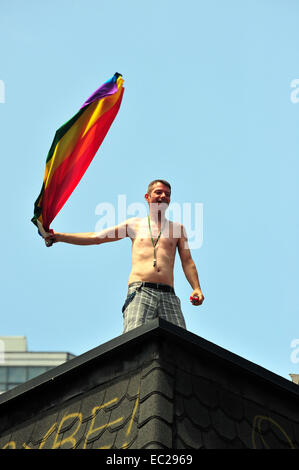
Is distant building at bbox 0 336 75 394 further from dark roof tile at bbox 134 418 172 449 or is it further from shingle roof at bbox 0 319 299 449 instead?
dark roof tile at bbox 134 418 172 449

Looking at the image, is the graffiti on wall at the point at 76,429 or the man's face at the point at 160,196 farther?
the man's face at the point at 160,196

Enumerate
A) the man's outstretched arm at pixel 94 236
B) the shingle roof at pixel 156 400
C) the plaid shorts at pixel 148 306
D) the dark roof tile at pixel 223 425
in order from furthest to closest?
the man's outstretched arm at pixel 94 236
the plaid shorts at pixel 148 306
the dark roof tile at pixel 223 425
the shingle roof at pixel 156 400

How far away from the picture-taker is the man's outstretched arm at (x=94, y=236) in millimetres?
9131

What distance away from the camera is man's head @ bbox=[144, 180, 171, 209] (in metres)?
9.45

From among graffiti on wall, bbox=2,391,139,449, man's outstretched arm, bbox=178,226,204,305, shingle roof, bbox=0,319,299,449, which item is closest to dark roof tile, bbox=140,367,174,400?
shingle roof, bbox=0,319,299,449

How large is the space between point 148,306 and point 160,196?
1441 millimetres

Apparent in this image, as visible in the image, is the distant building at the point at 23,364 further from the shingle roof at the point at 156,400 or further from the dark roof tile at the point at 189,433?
the dark roof tile at the point at 189,433

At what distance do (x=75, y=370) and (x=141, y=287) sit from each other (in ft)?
5.64

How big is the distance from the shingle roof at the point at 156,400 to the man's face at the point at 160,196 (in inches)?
102

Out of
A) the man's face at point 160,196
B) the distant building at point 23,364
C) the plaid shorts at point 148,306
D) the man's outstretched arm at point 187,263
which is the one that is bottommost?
the plaid shorts at point 148,306

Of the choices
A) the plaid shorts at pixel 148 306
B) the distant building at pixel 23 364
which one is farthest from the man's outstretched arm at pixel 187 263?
the distant building at pixel 23 364

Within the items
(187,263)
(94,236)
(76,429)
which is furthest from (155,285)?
(76,429)

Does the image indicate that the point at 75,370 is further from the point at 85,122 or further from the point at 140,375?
the point at 85,122
